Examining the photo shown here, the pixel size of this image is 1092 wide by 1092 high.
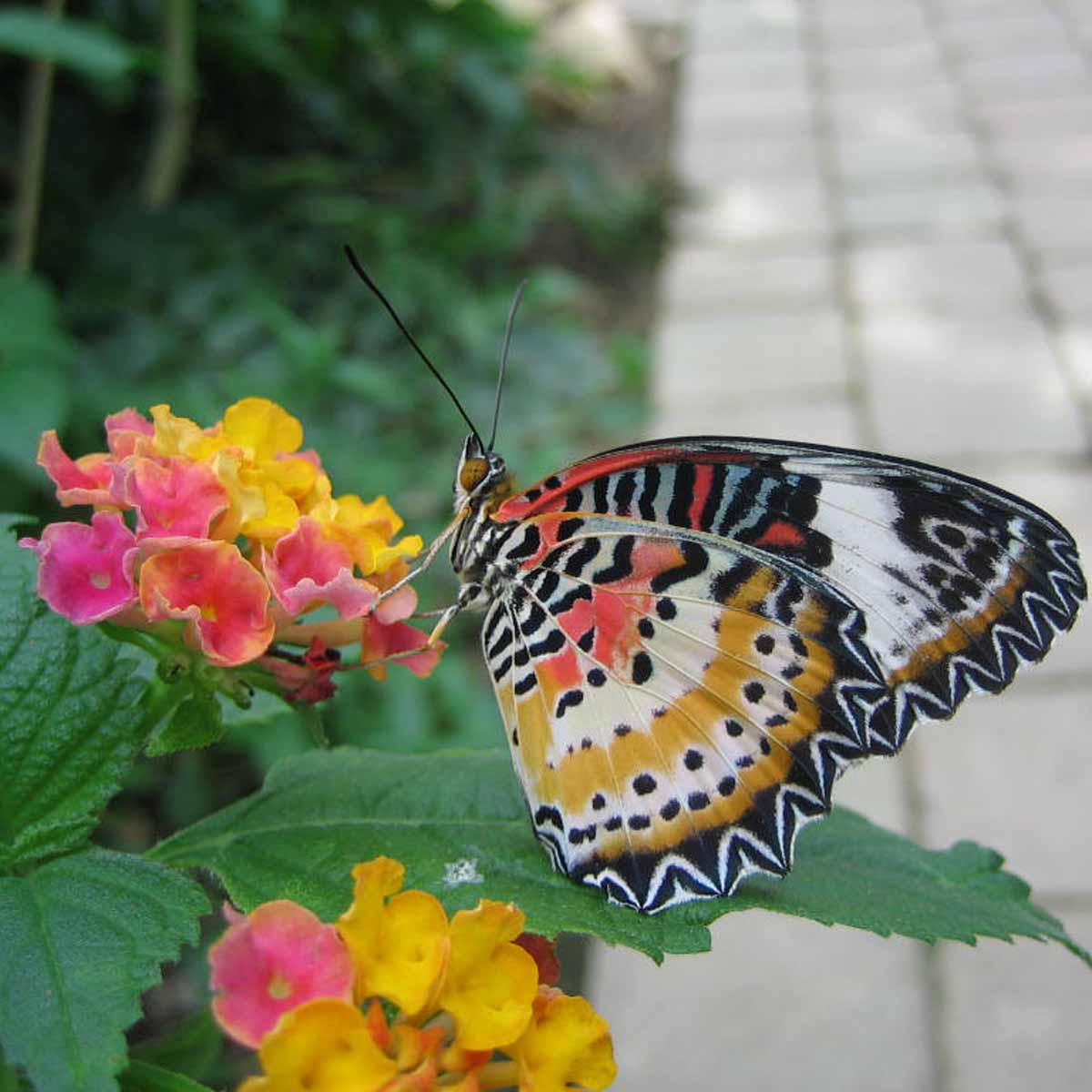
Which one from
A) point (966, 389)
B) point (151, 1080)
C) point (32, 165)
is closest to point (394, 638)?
point (151, 1080)

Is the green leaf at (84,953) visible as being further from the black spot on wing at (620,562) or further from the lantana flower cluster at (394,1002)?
the black spot on wing at (620,562)

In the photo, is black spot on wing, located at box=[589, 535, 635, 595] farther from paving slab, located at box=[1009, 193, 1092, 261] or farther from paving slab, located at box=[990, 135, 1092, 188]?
paving slab, located at box=[990, 135, 1092, 188]

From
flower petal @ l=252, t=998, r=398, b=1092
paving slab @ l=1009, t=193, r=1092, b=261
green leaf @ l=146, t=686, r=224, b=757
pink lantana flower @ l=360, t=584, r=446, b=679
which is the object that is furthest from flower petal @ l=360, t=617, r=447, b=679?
paving slab @ l=1009, t=193, r=1092, b=261

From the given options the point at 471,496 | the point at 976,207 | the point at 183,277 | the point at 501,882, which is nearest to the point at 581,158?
the point at 976,207

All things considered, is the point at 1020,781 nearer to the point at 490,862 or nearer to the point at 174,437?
the point at 490,862

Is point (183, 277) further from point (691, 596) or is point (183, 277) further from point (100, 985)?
point (100, 985)

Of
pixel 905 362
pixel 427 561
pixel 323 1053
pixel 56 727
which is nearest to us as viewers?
A: pixel 323 1053
